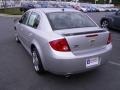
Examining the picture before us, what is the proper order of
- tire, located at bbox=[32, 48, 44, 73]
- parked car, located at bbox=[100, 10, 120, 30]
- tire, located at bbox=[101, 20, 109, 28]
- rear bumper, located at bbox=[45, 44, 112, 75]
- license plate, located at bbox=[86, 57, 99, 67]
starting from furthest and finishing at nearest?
tire, located at bbox=[101, 20, 109, 28], parked car, located at bbox=[100, 10, 120, 30], tire, located at bbox=[32, 48, 44, 73], license plate, located at bbox=[86, 57, 99, 67], rear bumper, located at bbox=[45, 44, 112, 75]

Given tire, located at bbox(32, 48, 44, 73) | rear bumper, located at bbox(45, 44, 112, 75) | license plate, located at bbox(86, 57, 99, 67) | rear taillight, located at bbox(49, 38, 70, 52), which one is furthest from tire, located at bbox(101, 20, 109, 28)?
rear taillight, located at bbox(49, 38, 70, 52)

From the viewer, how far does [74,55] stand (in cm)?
425

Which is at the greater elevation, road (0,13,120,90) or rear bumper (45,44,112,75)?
rear bumper (45,44,112,75)

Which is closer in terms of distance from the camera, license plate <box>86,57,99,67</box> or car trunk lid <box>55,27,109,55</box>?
car trunk lid <box>55,27,109,55</box>

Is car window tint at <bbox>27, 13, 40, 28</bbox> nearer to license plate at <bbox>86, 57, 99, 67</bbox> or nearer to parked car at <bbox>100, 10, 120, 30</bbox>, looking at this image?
license plate at <bbox>86, 57, 99, 67</bbox>

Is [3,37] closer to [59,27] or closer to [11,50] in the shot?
[11,50]

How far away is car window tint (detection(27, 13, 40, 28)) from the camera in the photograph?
5363 mm

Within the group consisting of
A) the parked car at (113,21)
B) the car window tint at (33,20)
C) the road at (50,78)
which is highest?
the car window tint at (33,20)

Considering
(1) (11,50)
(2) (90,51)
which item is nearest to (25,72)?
(2) (90,51)

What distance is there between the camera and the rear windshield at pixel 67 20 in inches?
193

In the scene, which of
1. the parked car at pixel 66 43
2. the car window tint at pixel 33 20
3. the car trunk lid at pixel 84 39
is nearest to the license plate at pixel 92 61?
the parked car at pixel 66 43

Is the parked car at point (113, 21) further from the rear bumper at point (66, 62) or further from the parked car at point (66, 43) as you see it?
the rear bumper at point (66, 62)

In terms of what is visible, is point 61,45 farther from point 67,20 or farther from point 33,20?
point 33,20

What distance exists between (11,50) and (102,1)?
6942 centimetres
